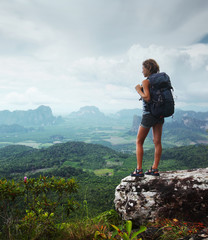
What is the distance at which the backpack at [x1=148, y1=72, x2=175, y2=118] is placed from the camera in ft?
11.2

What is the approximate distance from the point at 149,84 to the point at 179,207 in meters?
2.58

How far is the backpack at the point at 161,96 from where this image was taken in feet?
11.2

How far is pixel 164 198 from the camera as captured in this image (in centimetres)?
330

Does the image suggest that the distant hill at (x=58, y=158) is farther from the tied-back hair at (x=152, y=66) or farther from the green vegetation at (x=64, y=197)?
the tied-back hair at (x=152, y=66)

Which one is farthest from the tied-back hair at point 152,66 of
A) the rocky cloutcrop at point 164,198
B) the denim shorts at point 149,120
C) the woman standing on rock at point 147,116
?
the rocky cloutcrop at point 164,198

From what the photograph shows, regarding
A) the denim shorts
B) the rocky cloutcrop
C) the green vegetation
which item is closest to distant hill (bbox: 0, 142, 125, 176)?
the green vegetation

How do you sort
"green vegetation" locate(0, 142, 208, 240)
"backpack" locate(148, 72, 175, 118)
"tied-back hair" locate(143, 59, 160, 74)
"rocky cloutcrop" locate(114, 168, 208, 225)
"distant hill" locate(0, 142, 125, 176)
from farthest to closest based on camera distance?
1. "distant hill" locate(0, 142, 125, 176)
2. "tied-back hair" locate(143, 59, 160, 74)
3. "backpack" locate(148, 72, 175, 118)
4. "rocky cloutcrop" locate(114, 168, 208, 225)
5. "green vegetation" locate(0, 142, 208, 240)

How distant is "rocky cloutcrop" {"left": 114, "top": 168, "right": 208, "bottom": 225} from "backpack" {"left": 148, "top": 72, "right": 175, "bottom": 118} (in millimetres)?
1487

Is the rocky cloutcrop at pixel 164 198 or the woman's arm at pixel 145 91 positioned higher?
the woman's arm at pixel 145 91

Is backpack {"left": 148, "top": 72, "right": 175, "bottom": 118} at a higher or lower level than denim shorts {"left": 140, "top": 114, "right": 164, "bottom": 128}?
higher

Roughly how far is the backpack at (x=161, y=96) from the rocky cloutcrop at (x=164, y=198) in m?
A: 1.49

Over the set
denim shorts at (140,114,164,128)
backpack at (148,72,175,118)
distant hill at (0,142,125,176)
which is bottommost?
distant hill at (0,142,125,176)

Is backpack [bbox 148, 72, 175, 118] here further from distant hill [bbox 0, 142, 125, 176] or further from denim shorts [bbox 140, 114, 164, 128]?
distant hill [bbox 0, 142, 125, 176]

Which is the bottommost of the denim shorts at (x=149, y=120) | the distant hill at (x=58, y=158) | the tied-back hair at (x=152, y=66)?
the distant hill at (x=58, y=158)
